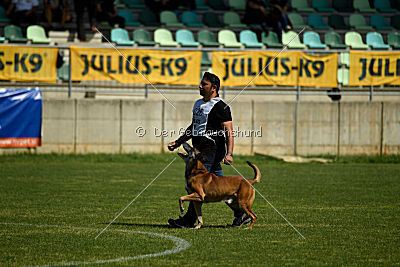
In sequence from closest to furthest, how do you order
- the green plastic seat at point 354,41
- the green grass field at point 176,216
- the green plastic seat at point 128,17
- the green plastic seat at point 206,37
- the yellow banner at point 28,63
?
the green grass field at point 176,216 < the yellow banner at point 28,63 < the green plastic seat at point 206,37 < the green plastic seat at point 128,17 < the green plastic seat at point 354,41

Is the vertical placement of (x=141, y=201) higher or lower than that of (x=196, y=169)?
lower

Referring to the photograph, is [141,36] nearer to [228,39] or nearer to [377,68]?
[228,39]

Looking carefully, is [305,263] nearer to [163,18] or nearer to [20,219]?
[20,219]

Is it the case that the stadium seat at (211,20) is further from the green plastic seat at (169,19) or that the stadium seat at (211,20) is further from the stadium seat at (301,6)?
the stadium seat at (301,6)

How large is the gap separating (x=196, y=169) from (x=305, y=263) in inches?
95.6

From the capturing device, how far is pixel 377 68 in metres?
23.2

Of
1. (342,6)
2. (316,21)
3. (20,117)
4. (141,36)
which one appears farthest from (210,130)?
(342,6)

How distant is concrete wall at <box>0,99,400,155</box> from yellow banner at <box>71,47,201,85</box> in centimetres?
73

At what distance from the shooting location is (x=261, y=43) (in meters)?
25.8

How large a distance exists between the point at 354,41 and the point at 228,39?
4959mm

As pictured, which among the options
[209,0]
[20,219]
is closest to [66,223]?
[20,219]

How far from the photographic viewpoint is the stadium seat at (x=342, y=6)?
3015 cm

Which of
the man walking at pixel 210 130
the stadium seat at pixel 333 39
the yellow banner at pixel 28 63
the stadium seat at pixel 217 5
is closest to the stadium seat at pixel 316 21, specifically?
the stadium seat at pixel 333 39

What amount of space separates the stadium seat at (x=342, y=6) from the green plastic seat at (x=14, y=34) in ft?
42.3
